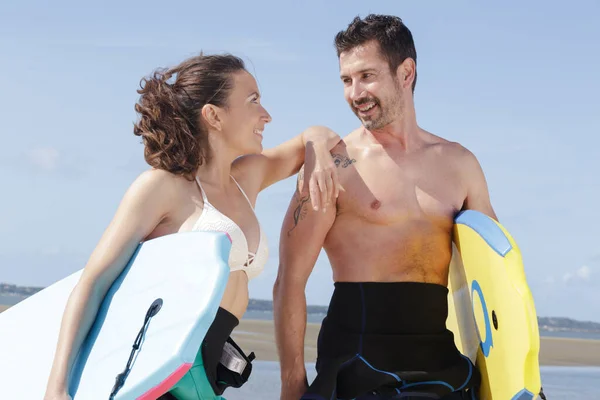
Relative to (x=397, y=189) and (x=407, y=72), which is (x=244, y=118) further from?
(x=407, y=72)

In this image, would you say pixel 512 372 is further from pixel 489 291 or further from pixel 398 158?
pixel 398 158

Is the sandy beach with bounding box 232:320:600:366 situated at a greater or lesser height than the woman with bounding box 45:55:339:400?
lesser

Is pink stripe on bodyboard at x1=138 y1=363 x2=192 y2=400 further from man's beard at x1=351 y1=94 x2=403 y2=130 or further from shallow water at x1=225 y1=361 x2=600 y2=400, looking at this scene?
shallow water at x1=225 y1=361 x2=600 y2=400

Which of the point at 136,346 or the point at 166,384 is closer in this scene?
the point at 166,384

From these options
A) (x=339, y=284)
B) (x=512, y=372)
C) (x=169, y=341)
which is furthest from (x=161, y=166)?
(x=512, y=372)

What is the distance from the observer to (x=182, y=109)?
3.06 meters

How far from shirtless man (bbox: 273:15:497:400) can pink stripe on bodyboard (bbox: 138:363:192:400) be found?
2.92 feet

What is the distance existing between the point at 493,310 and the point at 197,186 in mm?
1195

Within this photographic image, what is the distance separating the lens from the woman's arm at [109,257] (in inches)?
105

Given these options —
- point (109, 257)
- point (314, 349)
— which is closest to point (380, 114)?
point (109, 257)

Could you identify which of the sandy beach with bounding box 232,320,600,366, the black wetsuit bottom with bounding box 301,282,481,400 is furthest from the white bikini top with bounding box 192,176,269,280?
the sandy beach with bounding box 232,320,600,366

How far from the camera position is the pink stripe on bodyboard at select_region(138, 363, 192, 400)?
244cm

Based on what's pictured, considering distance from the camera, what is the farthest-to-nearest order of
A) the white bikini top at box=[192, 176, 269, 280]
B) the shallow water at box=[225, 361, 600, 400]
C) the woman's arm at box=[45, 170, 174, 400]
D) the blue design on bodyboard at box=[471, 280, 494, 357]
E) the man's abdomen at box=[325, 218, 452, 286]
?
1. the shallow water at box=[225, 361, 600, 400]
2. the man's abdomen at box=[325, 218, 452, 286]
3. the blue design on bodyboard at box=[471, 280, 494, 357]
4. the white bikini top at box=[192, 176, 269, 280]
5. the woman's arm at box=[45, 170, 174, 400]

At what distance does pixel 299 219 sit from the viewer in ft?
11.3
